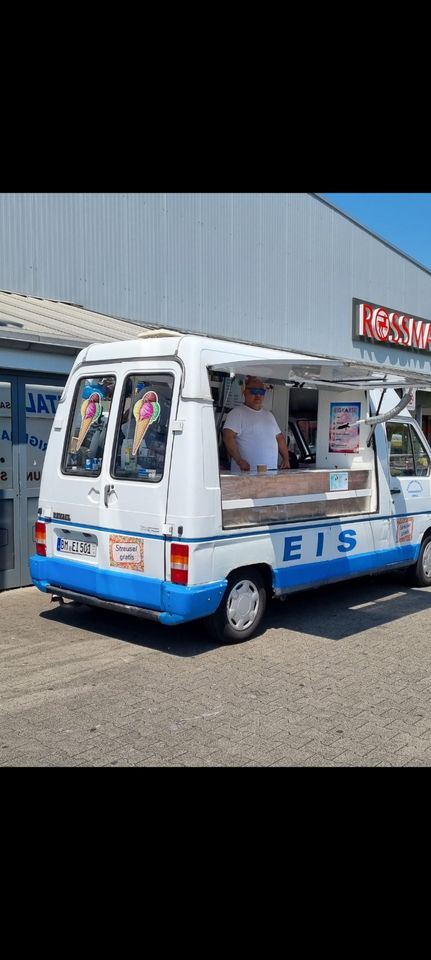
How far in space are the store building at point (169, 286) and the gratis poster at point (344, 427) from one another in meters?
2.76

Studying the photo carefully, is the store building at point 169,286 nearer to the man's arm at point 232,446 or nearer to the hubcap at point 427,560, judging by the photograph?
the man's arm at point 232,446

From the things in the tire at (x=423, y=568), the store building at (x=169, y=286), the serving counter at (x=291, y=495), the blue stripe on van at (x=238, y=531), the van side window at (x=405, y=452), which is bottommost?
the tire at (x=423, y=568)

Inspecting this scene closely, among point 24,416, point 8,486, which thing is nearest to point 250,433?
point 24,416

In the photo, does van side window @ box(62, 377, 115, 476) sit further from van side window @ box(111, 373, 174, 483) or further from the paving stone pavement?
the paving stone pavement

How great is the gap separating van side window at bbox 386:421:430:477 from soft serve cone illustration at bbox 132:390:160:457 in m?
3.08

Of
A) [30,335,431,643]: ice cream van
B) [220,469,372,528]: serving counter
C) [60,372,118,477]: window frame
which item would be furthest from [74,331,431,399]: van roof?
[220,469,372,528]: serving counter

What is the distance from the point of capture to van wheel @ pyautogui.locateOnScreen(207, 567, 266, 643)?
609 cm

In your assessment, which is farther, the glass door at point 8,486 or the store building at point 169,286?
the store building at point 169,286

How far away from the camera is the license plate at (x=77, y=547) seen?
6.23 meters

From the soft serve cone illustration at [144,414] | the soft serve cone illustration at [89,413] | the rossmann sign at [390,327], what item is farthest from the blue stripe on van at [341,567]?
the rossmann sign at [390,327]
